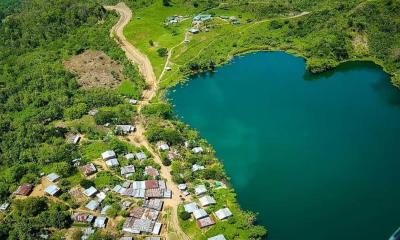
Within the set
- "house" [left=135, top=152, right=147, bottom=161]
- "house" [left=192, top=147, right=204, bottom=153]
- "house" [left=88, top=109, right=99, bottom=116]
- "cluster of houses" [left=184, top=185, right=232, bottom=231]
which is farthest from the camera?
"house" [left=88, top=109, right=99, bottom=116]

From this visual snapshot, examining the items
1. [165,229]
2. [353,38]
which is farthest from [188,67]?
[165,229]

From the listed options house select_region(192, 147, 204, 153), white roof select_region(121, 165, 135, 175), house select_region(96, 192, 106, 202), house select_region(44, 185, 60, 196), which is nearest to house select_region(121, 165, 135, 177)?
white roof select_region(121, 165, 135, 175)

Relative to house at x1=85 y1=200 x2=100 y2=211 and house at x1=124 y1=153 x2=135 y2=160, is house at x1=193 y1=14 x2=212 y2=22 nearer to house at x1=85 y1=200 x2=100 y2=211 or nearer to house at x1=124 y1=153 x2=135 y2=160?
house at x1=124 y1=153 x2=135 y2=160

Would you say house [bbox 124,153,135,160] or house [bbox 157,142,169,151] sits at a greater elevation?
house [bbox 157,142,169,151]

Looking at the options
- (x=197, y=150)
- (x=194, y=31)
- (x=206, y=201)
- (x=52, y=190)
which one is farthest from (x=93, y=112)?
(x=194, y=31)

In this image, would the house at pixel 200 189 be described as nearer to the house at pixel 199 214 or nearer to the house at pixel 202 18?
the house at pixel 199 214

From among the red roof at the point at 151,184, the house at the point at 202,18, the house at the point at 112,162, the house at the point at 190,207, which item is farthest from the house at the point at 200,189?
the house at the point at 202,18
